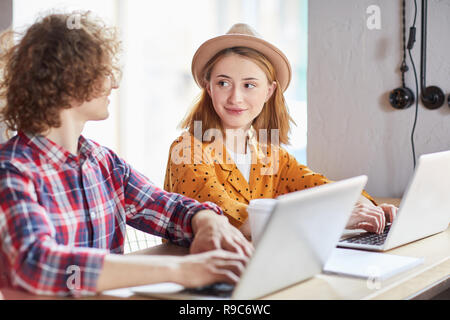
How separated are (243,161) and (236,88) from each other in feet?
0.74

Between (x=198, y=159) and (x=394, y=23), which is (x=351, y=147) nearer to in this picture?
(x=394, y=23)

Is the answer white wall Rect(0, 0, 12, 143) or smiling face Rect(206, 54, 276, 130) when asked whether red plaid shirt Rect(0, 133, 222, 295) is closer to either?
smiling face Rect(206, 54, 276, 130)

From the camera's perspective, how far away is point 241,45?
1.57 m

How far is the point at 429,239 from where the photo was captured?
1251 millimetres

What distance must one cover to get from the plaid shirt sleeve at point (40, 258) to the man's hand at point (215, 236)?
0.25 meters

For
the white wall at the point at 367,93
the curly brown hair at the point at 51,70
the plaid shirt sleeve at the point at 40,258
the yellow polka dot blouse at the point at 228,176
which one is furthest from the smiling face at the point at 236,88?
the plaid shirt sleeve at the point at 40,258

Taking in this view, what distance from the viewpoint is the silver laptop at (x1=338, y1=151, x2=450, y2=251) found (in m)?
1.09

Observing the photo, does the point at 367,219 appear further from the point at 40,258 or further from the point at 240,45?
the point at 40,258

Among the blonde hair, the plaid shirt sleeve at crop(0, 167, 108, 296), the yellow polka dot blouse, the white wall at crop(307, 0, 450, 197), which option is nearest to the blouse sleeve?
the yellow polka dot blouse

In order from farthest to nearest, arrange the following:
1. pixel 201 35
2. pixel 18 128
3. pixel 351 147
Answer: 1. pixel 201 35
2. pixel 351 147
3. pixel 18 128

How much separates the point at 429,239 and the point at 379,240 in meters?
0.14

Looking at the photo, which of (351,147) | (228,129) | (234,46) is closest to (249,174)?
(228,129)

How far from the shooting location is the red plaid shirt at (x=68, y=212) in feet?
2.59

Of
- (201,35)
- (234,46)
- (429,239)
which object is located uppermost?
(201,35)
